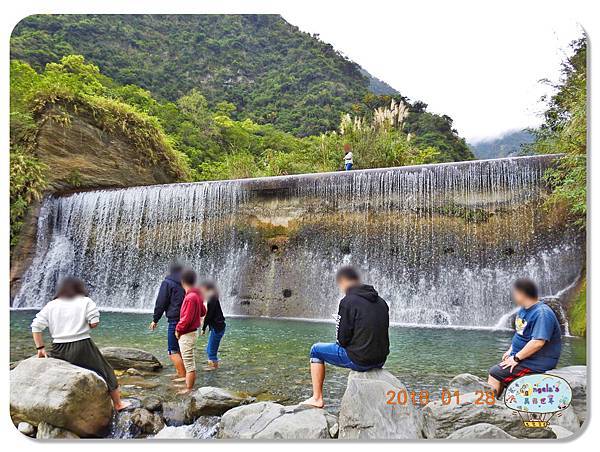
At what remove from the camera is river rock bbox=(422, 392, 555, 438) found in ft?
8.89

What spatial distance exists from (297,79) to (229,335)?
14015 mm

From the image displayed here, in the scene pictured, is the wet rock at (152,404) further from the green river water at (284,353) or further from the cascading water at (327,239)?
the cascading water at (327,239)

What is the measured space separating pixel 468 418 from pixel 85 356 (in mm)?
2348

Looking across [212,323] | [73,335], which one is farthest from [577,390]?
[73,335]

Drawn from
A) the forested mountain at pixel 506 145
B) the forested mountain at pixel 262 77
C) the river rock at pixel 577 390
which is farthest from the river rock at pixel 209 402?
the forested mountain at pixel 262 77

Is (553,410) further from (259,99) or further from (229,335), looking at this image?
(259,99)

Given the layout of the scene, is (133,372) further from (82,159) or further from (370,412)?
(82,159)

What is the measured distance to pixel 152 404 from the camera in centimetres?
291

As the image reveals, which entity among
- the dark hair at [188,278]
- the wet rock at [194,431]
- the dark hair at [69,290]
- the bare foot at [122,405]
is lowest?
the wet rock at [194,431]

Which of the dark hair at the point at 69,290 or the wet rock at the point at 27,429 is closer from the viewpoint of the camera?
the wet rock at the point at 27,429

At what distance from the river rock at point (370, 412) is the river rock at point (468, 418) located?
0.16 metres

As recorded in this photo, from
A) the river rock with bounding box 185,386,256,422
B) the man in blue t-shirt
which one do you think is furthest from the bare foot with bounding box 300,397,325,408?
the man in blue t-shirt

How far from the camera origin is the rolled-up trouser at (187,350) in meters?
3.15

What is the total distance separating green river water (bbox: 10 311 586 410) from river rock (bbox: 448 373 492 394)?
0.12 metres
